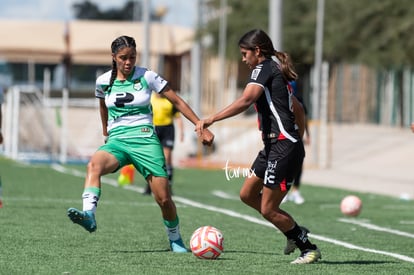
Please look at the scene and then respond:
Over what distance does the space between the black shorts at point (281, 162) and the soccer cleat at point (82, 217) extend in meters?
1.57

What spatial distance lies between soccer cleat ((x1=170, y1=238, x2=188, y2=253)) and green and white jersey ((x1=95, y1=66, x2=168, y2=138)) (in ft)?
3.59

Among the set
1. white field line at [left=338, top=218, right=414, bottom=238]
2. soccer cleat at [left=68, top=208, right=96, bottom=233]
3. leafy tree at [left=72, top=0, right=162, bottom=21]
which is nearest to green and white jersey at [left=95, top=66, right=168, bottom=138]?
soccer cleat at [left=68, top=208, right=96, bottom=233]

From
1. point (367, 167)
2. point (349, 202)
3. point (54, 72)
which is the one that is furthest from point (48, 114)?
point (54, 72)

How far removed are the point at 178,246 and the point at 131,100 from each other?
4.87 feet

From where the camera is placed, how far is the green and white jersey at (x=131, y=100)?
1115 centimetres

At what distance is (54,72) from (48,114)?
1881 inches

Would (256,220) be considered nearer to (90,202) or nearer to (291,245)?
(291,245)

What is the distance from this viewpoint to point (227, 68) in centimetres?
7156

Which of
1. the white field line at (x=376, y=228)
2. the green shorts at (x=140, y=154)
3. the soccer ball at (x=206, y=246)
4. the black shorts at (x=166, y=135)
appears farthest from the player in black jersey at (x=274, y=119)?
the black shorts at (x=166, y=135)

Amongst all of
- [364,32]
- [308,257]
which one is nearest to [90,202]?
[308,257]

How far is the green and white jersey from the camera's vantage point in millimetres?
11148

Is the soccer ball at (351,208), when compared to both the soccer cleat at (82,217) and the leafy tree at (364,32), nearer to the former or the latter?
the soccer cleat at (82,217)

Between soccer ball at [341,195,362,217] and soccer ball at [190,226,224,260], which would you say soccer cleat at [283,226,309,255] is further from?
soccer ball at [341,195,362,217]

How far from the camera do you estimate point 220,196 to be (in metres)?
21.8
